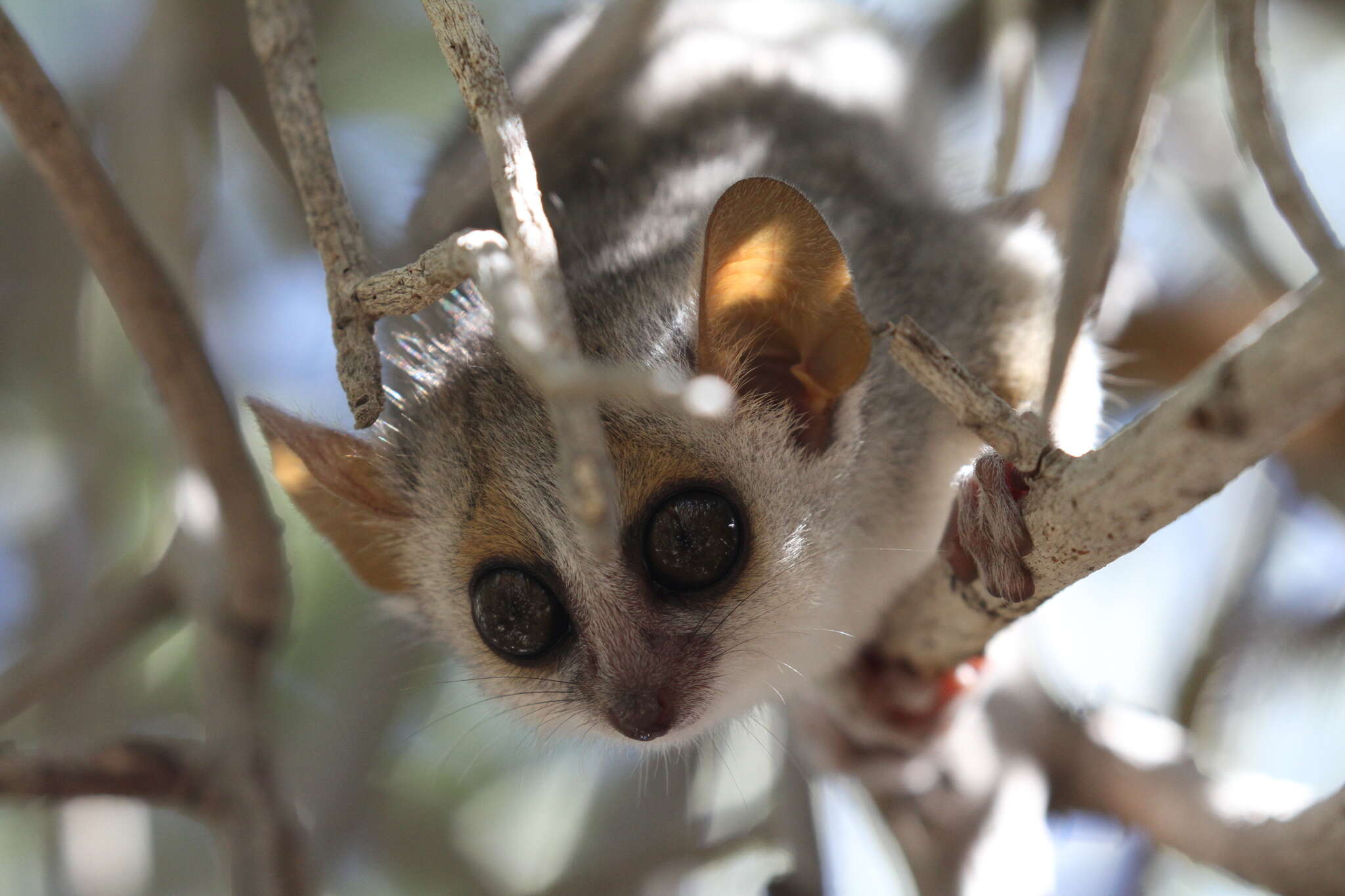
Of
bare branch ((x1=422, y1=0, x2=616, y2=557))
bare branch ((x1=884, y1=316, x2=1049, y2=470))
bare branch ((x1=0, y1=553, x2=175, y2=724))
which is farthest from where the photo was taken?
bare branch ((x1=0, y1=553, x2=175, y2=724))

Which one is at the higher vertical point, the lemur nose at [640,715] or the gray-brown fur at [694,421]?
the gray-brown fur at [694,421]

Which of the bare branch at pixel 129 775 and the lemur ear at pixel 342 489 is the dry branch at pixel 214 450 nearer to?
the bare branch at pixel 129 775

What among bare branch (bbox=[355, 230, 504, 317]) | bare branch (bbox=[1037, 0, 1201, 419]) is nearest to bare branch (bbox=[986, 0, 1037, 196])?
bare branch (bbox=[1037, 0, 1201, 419])

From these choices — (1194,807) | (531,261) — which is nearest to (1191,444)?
(531,261)

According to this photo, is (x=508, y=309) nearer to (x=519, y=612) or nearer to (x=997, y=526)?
(x=997, y=526)

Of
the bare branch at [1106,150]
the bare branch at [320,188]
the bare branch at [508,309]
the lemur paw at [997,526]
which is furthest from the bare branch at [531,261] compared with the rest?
the bare branch at [1106,150]

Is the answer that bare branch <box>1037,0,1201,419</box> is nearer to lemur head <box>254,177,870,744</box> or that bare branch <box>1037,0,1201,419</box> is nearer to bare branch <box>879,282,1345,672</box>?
bare branch <box>879,282,1345,672</box>

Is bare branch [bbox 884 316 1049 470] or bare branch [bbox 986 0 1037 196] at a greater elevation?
bare branch [bbox 986 0 1037 196]

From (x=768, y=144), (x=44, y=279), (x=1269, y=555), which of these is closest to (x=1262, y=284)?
(x=1269, y=555)

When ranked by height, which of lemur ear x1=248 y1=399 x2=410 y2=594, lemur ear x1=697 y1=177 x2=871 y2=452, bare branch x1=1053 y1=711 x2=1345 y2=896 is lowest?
bare branch x1=1053 y1=711 x2=1345 y2=896
